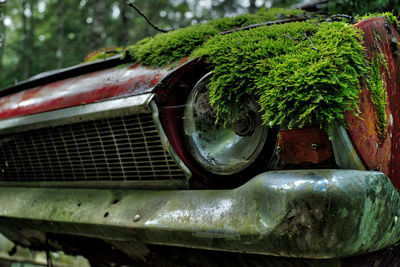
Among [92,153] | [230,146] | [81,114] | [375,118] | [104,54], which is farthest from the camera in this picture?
[104,54]

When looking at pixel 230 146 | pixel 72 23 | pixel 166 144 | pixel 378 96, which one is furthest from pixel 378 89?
pixel 72 23

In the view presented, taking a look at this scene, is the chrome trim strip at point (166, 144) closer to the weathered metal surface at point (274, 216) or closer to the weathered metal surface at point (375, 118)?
the weathered metal surface at point (274, 216)

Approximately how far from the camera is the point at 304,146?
4.10 ft

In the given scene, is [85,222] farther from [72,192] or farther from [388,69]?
[388,69]

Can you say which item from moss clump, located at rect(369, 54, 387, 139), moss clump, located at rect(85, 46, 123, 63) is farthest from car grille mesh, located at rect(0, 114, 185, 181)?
moss clump, located at rect(85, 46, 123, 63)

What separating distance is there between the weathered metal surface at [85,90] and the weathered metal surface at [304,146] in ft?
2.08

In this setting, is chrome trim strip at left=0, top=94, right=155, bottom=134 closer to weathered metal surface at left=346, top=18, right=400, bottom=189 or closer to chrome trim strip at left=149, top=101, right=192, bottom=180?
chrome trim strip at left=149, top=101, right=192, bottom=180

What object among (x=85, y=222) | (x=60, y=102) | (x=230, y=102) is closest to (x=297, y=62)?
(x=230, y=102)

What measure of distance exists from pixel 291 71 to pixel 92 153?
110 cm

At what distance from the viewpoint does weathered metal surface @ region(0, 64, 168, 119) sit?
169cm

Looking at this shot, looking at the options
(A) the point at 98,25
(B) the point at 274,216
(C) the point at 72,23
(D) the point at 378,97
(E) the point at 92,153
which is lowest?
(C) the point at 72,23

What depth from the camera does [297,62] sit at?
125 centimetres

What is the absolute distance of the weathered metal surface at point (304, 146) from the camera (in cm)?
122

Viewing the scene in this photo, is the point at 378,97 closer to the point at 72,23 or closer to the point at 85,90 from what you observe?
the point at 85,90
